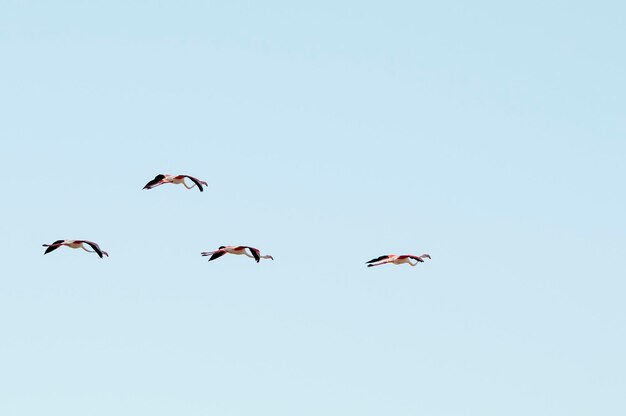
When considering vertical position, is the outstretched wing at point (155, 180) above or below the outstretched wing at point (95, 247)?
above

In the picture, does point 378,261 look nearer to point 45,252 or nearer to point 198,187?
point 198,187

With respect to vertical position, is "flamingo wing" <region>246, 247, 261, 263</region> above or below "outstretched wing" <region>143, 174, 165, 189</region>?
below

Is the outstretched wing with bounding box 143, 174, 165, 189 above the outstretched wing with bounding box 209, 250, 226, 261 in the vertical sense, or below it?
above

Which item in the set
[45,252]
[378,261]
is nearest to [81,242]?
[45,252]

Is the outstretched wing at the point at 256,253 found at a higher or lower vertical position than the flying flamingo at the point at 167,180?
lower

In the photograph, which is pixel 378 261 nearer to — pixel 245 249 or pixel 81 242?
pixel 245 249

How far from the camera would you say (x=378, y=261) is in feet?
495

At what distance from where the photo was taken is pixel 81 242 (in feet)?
470

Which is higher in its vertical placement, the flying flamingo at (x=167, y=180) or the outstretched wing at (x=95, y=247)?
the flying flamingo at (x=167, y=180)

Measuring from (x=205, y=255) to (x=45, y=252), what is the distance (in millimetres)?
11792

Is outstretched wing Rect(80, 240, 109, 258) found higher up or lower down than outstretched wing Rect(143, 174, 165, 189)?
lower down

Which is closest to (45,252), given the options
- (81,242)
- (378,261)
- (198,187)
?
(81,242)

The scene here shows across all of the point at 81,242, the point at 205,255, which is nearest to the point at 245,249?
the point at 205,255

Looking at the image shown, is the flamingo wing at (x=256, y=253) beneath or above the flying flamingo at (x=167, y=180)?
beneath
